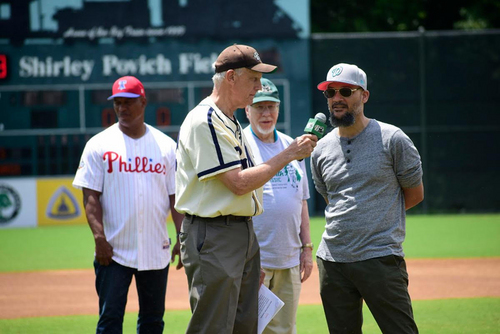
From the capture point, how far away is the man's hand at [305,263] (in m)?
5.42

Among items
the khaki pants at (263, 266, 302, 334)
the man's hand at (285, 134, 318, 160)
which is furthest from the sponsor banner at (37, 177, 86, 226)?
the man's hand at (285, 134, 318, 160)

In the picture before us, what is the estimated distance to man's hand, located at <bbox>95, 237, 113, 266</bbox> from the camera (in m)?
5.01

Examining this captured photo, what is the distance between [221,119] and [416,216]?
15.3 m

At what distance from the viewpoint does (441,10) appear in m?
28.4

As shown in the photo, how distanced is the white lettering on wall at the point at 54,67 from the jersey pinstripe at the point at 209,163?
14.1 metres

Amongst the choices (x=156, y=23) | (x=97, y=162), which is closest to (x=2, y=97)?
(x=156, y=23)

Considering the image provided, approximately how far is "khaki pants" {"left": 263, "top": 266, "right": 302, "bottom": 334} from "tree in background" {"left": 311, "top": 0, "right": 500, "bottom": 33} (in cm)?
2178

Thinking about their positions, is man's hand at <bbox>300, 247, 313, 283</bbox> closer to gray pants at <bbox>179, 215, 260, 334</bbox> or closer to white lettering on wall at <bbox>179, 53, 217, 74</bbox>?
gray pants at <bbox>179, 215, 260, 334</bbox>

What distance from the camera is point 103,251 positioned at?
501 centimetres

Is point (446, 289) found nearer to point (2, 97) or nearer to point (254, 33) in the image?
point (254, 33)

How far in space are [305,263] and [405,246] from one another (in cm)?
851

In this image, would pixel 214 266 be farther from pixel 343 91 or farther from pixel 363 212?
pixel 343 91

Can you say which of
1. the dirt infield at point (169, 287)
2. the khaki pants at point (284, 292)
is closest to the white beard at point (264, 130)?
the khaki pants at point (284, 292)

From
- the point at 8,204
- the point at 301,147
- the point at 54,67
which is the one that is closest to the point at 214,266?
the point at 301,147
